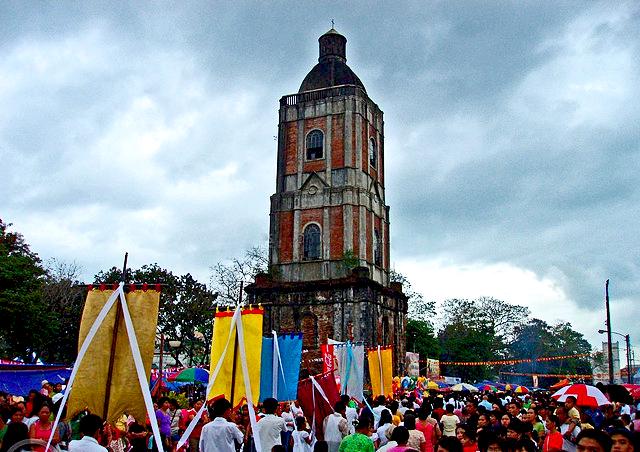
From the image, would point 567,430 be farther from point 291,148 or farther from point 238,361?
point 291,148

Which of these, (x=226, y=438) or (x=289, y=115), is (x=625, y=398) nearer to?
(x=226, y=438)

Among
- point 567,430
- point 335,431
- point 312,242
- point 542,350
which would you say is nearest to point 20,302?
point 312,242

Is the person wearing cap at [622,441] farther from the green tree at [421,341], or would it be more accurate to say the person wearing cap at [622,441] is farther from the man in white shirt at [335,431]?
the green tree at [421,341]

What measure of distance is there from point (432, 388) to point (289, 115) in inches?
720

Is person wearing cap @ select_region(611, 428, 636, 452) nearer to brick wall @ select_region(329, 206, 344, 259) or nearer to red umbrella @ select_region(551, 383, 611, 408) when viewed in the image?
red umbrella @ select_region(551, 383, 611, 408)

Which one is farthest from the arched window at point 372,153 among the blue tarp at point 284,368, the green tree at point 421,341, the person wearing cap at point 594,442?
the person wearing cap at point 594,442

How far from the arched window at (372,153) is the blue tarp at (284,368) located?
27.1 meters

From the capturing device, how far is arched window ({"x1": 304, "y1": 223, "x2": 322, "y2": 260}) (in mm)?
36188

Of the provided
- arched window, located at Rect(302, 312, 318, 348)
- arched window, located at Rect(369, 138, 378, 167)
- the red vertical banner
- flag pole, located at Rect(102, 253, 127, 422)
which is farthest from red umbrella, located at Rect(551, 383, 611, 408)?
arched window, located at Rect(369, 138, 378, 167)

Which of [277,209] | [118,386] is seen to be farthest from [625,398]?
[277,209]

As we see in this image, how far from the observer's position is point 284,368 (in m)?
12.2

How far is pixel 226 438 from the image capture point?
7414 mm

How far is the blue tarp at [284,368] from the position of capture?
12.1 meters

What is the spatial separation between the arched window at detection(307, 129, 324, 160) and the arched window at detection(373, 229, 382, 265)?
5.89 metres
